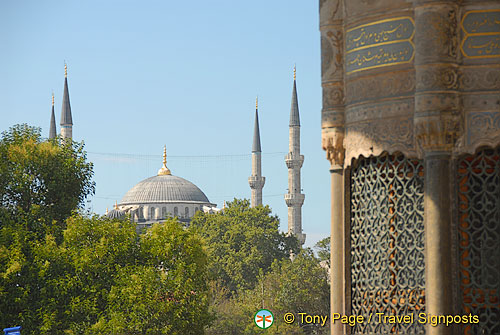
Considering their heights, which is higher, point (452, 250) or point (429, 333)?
point (452, 250)

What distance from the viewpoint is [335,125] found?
662 cm

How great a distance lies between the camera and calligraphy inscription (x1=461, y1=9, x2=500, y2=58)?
5.90 meters

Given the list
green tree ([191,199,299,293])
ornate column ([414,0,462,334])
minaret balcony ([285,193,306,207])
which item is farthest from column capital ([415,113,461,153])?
minaret balcony ([285,193,306,207])

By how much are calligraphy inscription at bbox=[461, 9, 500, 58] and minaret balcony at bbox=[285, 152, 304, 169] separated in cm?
5004

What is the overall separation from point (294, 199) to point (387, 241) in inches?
2001

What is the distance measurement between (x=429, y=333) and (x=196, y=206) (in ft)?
243

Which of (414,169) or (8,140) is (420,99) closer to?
(414,169)

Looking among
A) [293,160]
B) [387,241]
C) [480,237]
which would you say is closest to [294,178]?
[293,160]

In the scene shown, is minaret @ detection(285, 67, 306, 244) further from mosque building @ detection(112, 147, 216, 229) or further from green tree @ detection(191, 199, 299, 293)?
mosque building @ detection(112, 147, 216, 229)

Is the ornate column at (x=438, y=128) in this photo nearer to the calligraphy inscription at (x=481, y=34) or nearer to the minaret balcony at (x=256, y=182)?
the calligraphy inscription at (x=481, y=34)

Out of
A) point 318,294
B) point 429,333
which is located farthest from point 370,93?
point 318,294

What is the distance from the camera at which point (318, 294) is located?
33.6 metres

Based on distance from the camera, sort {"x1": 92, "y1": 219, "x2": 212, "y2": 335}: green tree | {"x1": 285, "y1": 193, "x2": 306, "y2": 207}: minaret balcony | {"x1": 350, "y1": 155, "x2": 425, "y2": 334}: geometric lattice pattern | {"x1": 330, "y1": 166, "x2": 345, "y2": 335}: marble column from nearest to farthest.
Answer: {"x1": 350, "y1": 155, "x2": 425, "y2": 334}: geometric lattice pattern → {"x1": 330, "y1": 166, "x2": 345, "y2": 335}: marble column → {"x1": 92, "y1": 219, "x2": 212, "y2": 335}: green tree → {"x1": 285, "y1": 193, "x2": 306, "y2": 207}: minaret balcony

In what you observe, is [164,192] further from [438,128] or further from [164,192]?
[438,128]
